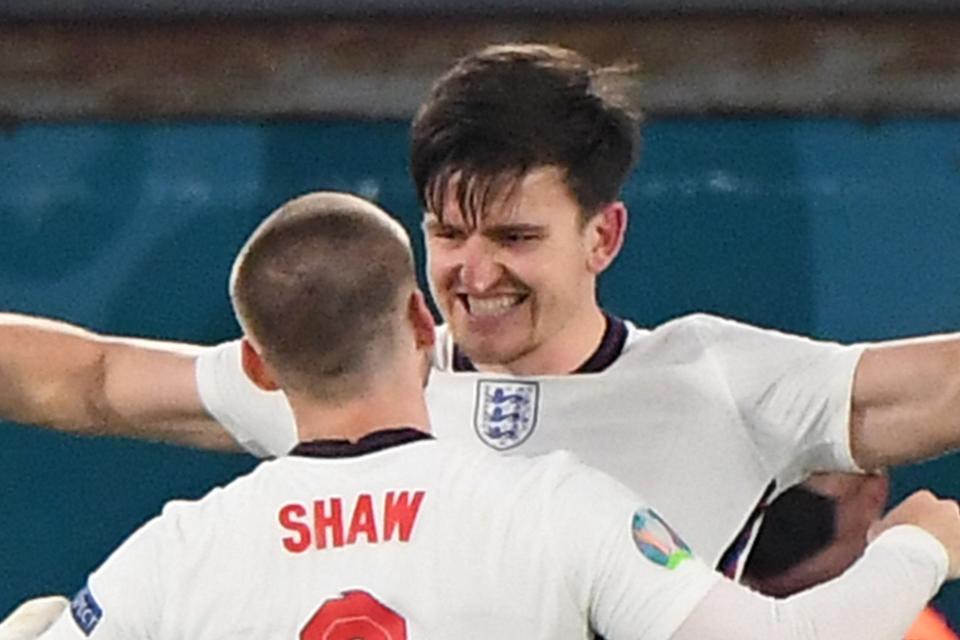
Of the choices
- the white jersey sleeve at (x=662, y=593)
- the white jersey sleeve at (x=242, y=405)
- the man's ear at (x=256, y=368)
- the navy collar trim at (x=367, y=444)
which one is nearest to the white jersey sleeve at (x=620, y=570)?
the white jersey sleeve at (x=662, y=593)

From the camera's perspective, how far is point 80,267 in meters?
2.53

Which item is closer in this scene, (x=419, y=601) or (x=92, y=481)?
(x=419, y=601)

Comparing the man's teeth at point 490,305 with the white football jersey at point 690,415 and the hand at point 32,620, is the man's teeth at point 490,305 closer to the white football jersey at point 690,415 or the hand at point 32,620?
the white football jersey at point 690,415

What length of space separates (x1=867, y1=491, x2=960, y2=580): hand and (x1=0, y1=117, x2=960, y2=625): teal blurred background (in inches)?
44.9

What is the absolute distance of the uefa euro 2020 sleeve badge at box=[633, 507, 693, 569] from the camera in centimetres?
117

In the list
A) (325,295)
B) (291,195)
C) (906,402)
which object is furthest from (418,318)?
(291,195)

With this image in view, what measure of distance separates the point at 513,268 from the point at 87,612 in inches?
17.8

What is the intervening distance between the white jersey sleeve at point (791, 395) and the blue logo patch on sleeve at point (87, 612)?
0.55 m

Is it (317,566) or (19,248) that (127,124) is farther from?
(317,566)

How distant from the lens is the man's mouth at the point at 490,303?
4.96ft

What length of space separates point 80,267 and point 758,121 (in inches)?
34.6

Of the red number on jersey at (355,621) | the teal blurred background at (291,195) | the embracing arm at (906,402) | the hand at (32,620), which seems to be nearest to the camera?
the red number on jersey at (355,621)

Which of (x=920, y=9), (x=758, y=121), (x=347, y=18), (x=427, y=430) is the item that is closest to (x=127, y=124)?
(x=347, y=18)

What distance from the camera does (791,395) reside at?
59.6 inches
